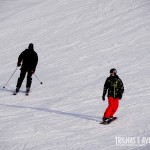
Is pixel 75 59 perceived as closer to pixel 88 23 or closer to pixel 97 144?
pixel 88 23

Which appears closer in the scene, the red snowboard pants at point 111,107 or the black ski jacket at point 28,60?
the red snowboard pants at point 111,107

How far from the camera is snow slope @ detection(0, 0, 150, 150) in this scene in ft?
33.4

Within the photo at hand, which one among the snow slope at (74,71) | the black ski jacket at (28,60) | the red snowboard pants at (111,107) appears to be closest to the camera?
the snow slope at (74,71)

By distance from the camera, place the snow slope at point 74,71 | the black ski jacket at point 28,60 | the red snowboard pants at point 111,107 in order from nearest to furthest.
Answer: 1. the snow slope at point 74,71
2. the red snowboard pants at point 111,107
3. the black ski jacket at point 28,60

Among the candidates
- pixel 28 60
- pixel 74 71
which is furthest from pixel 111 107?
pixel 74 71

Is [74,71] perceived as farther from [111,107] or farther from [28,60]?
[111,107]

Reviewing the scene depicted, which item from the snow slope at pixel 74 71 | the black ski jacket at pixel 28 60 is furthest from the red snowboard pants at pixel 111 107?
the black ski jacket at pixel 28 60

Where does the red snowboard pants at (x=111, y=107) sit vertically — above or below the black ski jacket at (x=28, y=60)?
below

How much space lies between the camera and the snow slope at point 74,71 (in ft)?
33.4

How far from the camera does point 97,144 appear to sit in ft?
30.3

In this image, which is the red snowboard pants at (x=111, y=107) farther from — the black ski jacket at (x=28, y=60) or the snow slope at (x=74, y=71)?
the black ski jacket at (x=28, y=60)

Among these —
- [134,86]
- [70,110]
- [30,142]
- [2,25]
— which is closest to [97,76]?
[134,86]

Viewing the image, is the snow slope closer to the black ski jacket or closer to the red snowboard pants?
the red snowboard pants

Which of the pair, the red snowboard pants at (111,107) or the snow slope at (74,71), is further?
the red snowboard pants at (111,107)
